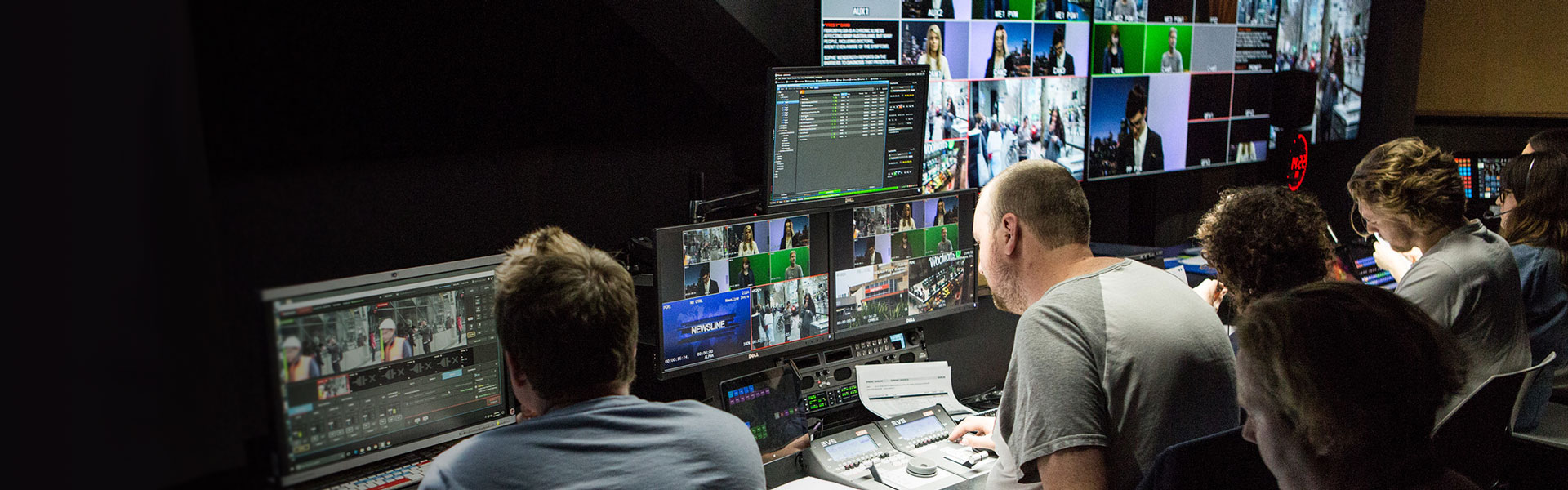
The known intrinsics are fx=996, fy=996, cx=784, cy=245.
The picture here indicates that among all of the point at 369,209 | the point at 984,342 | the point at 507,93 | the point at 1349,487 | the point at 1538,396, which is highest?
the point at 507,93

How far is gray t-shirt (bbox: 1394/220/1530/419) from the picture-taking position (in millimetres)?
2930

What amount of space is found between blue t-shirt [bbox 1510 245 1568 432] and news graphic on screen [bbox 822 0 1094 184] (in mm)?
1553


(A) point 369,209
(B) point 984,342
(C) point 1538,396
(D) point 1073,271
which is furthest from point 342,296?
(C) point 1538,396

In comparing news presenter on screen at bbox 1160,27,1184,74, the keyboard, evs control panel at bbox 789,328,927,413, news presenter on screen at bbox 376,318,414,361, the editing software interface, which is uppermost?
news presenter on screen at bbox 1160,27,1184,74

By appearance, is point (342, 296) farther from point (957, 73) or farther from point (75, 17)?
point (957, 73)

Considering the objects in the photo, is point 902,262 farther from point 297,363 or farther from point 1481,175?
point 1481,175

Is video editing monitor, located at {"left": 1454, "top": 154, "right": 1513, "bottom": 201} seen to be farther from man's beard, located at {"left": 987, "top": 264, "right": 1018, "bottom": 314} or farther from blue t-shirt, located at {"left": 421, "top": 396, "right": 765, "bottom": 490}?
blue t-shirt, located at {"left": 421, "top": 396, "right": 765, "bottom": 490}

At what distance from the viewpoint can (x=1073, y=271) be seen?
2.13m

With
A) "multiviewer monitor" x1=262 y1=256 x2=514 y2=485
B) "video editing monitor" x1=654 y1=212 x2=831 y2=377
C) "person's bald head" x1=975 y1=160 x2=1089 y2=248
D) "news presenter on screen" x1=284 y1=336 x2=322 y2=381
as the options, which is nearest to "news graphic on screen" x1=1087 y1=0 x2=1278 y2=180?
"video editing monitor" x1=654 y1=212 x2=831 y2=377

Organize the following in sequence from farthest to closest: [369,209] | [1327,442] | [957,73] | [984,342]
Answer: [957,73]
[984,342]
[369,209]
[1327,442]

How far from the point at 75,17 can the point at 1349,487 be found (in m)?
1.62

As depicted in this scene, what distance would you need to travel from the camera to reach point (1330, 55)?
16.9ft

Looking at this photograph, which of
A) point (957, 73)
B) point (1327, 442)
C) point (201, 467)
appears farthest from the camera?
point (957, 73)

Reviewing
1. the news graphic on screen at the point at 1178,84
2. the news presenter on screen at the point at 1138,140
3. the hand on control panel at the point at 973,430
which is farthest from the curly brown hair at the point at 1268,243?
the news presenter on screen at the point at 1138,140
